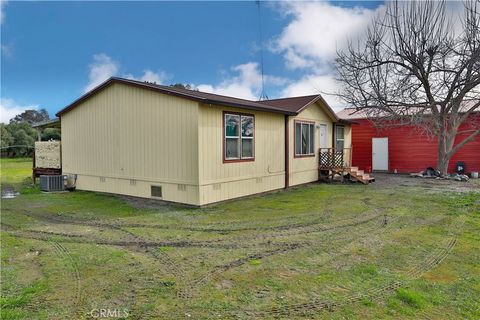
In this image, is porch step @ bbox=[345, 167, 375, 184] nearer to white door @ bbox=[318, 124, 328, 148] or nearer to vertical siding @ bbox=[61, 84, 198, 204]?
white door @ bbox=[318, 124, 328, 148]

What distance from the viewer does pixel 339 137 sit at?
1538 cm

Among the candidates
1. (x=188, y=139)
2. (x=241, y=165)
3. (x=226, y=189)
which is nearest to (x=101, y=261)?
(x=188, y=139)

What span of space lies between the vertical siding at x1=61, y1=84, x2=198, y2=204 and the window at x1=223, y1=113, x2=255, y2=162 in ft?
3.92

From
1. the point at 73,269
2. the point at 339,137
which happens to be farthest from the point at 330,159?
the point at 73,269

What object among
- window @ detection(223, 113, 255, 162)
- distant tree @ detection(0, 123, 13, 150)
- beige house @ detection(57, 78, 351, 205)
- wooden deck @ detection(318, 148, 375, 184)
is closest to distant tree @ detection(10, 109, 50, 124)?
distant tree @ detection(0, 123, 13, 150)

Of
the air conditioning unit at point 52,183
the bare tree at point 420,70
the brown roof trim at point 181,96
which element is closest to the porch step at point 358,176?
the bare tree at point 420,70

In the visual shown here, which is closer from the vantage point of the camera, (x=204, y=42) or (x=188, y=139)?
(x=188, y=139)

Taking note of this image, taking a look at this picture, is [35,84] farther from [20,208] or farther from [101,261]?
[101,261]

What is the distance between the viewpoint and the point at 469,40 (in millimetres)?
12664

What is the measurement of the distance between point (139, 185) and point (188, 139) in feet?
7.38

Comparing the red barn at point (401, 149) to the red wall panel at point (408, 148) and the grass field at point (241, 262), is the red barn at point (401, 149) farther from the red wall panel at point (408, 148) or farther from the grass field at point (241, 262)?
the grass field at point (241, 262)

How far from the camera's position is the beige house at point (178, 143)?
8266mm

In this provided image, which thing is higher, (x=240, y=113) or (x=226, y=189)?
(x=240, y=113)

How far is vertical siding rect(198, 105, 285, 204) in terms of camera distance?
27.0 ft
